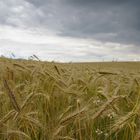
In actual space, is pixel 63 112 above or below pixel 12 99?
below

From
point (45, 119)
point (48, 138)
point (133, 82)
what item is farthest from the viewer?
point (133, 82)

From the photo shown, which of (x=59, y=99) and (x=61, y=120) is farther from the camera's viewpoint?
(x=59, y=99)

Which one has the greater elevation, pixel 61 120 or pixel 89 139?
pixel 61 120

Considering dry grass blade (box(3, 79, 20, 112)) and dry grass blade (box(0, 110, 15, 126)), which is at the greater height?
dry grass blade (box(3, 79, 20, 112))

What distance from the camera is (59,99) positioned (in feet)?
9.04

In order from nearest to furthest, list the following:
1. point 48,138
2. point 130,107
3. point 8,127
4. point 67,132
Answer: point 8,127
point 48,138
point 67,132
point 130,107

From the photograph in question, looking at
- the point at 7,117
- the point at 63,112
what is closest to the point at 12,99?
the point at 7,117

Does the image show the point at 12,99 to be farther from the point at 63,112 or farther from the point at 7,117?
the point at 63,112

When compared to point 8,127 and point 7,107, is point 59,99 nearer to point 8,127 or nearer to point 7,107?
point 7,107

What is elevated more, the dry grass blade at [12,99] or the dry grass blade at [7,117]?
the dry grass blade at [12,99]

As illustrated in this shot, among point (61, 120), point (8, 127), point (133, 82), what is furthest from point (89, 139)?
point (133, 82)

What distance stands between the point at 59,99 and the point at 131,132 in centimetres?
73

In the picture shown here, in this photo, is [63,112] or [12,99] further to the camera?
[63,112]

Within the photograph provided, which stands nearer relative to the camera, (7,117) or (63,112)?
(7,117)
